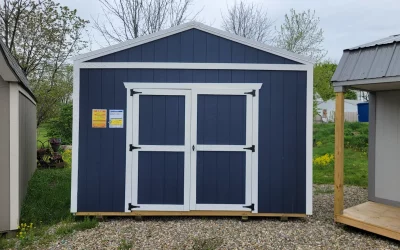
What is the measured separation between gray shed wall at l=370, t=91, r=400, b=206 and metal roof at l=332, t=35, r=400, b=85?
1286 millimetres

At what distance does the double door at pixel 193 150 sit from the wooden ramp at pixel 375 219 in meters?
1.30

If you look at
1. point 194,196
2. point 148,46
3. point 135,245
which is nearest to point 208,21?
point 148,46

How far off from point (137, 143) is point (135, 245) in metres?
1.40

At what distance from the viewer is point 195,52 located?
14.4 ft

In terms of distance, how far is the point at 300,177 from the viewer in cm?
441

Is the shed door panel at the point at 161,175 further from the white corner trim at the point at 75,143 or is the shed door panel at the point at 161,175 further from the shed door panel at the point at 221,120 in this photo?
the white corner trim at the point at 75,143

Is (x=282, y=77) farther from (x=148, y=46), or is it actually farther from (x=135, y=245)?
(x=135, y=245)

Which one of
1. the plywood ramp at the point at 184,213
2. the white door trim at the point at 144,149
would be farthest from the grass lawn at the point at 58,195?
the white door trim at the point at 144,149

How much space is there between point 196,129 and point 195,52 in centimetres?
109

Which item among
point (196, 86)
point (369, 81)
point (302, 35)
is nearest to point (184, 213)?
point (196, 86)

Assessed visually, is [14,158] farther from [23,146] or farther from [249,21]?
[249,21]

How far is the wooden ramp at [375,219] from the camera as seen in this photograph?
3713 millimetres

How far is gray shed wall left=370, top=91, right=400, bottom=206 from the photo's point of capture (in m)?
4.82

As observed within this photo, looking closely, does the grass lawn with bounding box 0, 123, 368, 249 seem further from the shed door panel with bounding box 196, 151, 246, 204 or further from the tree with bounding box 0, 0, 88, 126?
the tree with bounding box 0, 0, 88, 126
